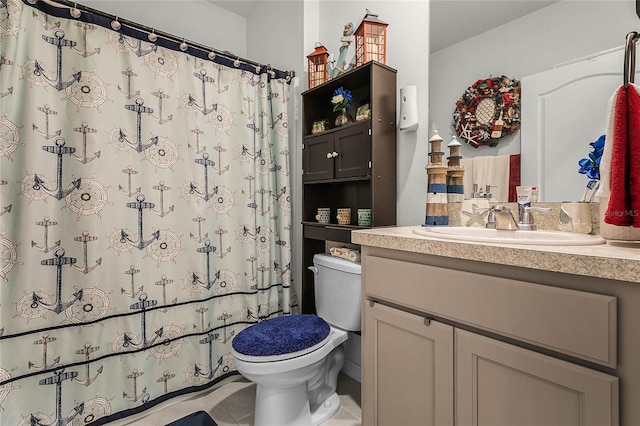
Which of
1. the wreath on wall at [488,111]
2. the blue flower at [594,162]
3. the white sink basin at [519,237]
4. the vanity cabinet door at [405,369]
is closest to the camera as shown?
the white sink basin at [519,237]

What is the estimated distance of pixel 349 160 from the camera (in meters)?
1.70

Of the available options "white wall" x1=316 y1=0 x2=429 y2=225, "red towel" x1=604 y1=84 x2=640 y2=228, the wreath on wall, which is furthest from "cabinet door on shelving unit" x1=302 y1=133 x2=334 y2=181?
"red towel" x1=604 y1=84 x2=640 y2=228

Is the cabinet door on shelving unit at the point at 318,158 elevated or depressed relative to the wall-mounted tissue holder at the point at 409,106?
depressed

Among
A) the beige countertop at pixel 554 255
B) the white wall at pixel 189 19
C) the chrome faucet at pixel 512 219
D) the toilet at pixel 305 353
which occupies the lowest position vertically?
the toilet at pixel 305 353

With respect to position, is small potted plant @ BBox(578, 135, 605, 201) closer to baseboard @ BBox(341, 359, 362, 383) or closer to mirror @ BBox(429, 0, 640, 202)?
mirror @ BBox(429, 0, 640, 202)

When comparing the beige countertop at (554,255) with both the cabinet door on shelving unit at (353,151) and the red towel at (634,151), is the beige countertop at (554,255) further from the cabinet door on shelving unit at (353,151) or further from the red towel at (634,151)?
the cabinet door on shelving unit at (353,151)

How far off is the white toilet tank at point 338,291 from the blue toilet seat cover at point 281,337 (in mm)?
110

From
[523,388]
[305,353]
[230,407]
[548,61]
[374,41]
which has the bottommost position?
[230,407]

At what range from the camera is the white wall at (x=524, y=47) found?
1085 millimetres

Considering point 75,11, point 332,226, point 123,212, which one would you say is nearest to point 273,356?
point 332,226

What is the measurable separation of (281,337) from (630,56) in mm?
1549

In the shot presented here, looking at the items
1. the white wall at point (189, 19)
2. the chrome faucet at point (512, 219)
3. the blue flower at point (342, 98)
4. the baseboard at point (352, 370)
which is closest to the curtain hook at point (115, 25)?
the white wall at point (189, 19)

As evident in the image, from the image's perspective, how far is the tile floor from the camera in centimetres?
153

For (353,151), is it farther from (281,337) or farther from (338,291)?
(281,337)
